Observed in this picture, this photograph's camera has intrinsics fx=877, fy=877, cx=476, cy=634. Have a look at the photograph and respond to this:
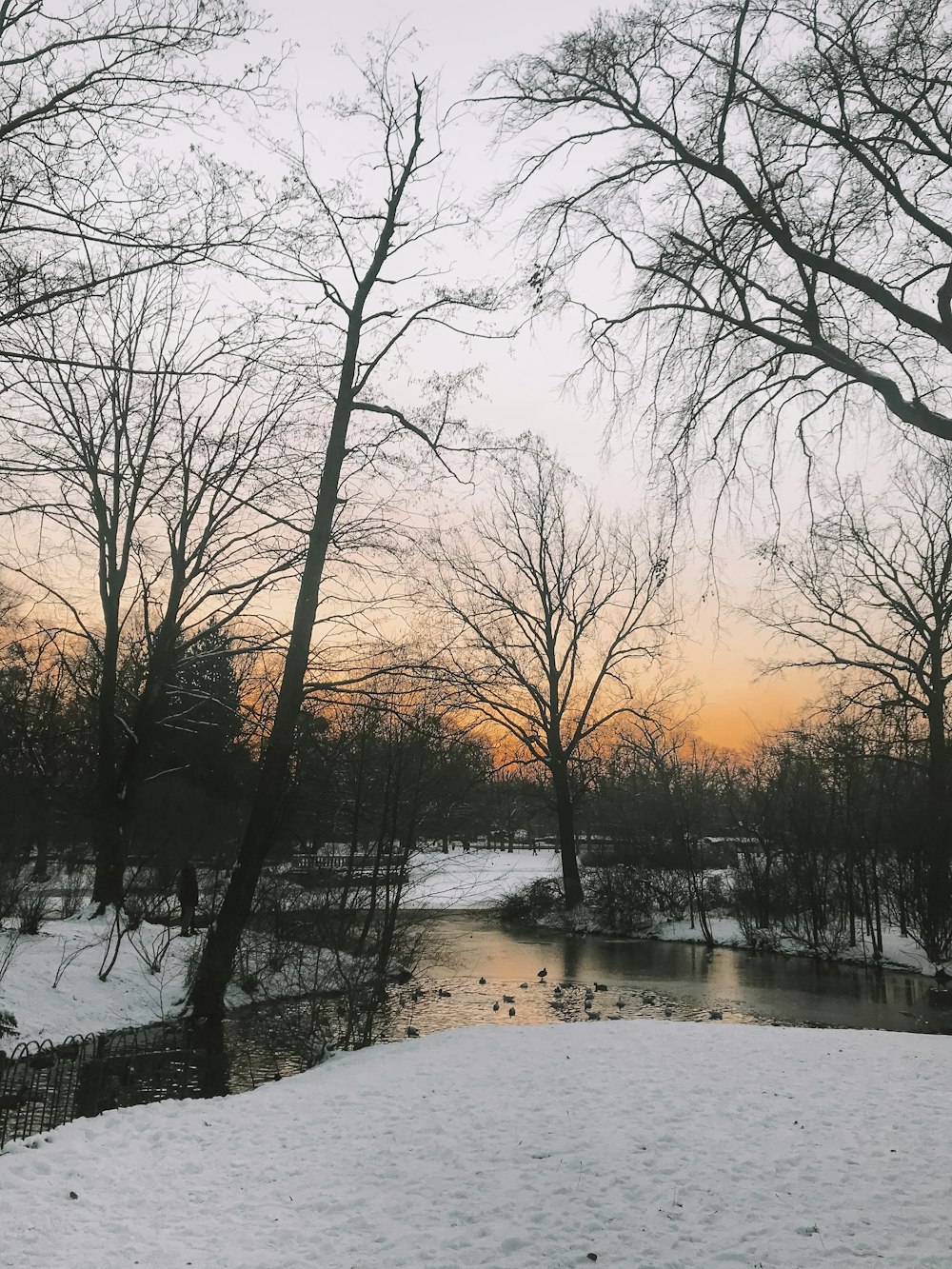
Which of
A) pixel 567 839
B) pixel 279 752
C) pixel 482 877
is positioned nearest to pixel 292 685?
pixel 279 752

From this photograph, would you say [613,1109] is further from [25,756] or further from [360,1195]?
[25,756]

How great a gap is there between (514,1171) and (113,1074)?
237 inches

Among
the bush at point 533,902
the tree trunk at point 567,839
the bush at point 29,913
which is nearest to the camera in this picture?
the bush at point 29,913

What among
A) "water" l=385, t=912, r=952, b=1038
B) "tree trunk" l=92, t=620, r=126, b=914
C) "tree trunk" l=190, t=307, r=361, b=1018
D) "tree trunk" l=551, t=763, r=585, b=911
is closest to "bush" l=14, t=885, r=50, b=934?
"tree trunk" l=92, t=620, r=126, b=914

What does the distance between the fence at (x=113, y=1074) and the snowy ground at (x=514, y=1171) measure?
1237 mm

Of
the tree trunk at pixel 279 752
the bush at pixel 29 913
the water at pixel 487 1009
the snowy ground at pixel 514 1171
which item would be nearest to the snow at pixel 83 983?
the bush at pixel 29 913

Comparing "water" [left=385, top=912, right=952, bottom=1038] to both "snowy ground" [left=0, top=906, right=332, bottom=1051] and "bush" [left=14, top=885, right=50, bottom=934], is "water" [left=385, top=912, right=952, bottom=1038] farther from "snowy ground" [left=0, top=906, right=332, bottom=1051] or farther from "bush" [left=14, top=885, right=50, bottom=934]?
"bush" [left=14, top=885, right=50, bottom=934]

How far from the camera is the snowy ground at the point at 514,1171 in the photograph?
5.50 meters

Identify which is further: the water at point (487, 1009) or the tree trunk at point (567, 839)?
the tree trunk at point (567, 839)

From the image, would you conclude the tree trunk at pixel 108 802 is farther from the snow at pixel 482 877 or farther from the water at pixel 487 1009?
the snow at pixel 482 877

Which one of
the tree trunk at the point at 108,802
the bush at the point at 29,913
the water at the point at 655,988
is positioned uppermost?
the tree trunk at the point at 108,802

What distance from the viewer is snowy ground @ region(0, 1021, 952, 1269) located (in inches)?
216

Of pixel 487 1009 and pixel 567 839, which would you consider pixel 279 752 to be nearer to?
Result: pixel 487 1009

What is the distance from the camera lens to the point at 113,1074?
10.4 metres
